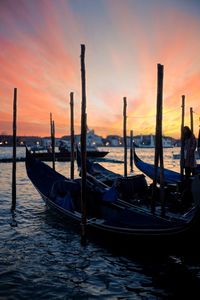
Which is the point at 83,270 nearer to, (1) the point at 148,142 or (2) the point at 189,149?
(2) the point at 189,149

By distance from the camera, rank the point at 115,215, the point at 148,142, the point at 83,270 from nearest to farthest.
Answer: the point at 83,270, the point at 115,215, the point at 148,142

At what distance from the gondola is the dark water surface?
513 millimetres

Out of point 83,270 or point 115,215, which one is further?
point 115,215

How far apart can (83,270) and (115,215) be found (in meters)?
1.63

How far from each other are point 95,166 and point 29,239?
243 inches

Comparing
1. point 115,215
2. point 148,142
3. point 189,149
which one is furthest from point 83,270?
point 148,142

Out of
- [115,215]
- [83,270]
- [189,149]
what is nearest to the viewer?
[83,270]

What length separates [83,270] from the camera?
6160mm

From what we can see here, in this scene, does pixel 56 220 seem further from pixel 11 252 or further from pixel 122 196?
pixel 11 252

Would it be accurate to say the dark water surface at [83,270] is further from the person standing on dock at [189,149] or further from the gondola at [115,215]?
the person standing on dock at [189,149]

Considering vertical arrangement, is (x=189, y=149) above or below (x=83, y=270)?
above

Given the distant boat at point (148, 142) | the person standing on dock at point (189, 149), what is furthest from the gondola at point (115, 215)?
the distant boat at point (148, 142)

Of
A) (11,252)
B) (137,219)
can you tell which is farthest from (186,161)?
(11,252)

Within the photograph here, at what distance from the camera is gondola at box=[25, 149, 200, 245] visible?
609cm
